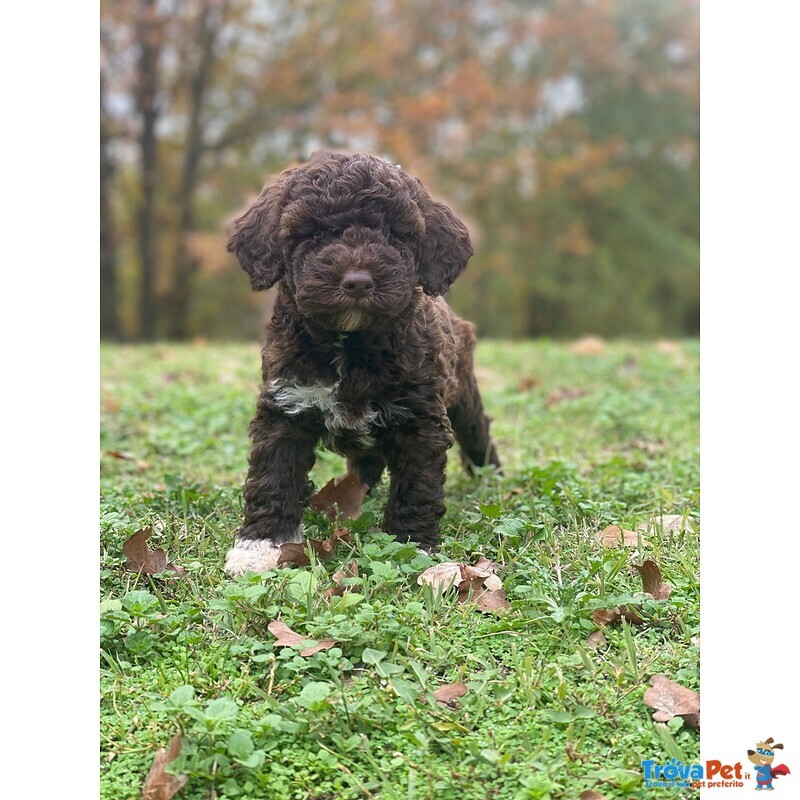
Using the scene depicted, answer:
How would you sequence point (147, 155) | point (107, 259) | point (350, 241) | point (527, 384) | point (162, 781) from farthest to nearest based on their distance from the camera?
1. point (107, 259)
2. point (147, 155)
3. point (527, 384)
4. point (350, 241)
5. point (162, 781)

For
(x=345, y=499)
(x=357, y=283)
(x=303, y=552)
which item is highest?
(x=357, y=283)

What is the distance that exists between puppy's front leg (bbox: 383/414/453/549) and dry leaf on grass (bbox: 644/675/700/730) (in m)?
1.25

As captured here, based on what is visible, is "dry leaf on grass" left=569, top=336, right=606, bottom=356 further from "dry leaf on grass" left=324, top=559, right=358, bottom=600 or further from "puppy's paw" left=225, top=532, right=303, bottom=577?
"dry leaf on grass" left=324, top=559, right=358, bottom=600

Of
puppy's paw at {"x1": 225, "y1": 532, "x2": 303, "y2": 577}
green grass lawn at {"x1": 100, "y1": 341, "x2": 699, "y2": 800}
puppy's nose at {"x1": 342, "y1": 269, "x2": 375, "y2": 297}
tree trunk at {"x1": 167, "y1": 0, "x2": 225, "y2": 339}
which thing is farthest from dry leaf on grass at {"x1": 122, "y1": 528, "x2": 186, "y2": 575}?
tree trunk at {"x1": 167, "y1": 0, "x2": 225, "y2": 339}

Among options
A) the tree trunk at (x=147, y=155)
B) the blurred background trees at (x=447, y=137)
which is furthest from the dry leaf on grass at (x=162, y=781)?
the tree trunk at (x=147, y=155)

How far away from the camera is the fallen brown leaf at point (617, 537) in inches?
146

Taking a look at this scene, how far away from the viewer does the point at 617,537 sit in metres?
3.78

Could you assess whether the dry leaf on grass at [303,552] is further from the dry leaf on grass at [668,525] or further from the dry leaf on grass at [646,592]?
the dry leaf on grass at [668,525]

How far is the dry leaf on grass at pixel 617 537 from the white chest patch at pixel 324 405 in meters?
1.03

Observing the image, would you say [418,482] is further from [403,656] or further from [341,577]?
[403,656]

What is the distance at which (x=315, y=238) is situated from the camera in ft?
11.5

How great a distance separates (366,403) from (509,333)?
48.3ft

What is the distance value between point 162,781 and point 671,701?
54.8 inches
